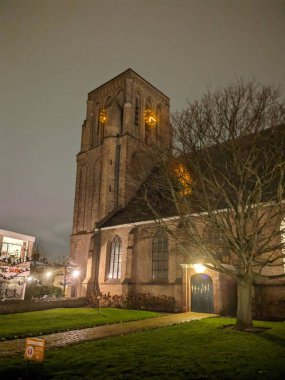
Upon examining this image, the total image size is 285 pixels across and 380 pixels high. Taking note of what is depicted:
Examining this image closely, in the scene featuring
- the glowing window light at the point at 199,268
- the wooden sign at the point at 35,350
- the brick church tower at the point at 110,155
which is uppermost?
the brick church tower at the point at 110,155

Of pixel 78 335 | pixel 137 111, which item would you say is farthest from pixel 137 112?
pixel 78 335

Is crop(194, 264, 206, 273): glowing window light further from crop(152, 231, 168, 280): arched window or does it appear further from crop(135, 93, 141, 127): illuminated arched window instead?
crop(135, 93, 141, 127): illuminated arched window

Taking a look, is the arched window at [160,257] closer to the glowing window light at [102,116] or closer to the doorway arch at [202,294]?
the doorway arch at [202,294]

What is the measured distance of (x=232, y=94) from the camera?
43.1 feet

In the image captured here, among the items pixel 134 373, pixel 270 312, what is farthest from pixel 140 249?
pixel 134 373

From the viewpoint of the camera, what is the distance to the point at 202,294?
2000cm

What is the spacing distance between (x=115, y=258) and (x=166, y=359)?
20.3 metres

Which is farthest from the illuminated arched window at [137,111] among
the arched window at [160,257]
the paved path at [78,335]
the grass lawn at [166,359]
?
the grass lawn at [166,359]

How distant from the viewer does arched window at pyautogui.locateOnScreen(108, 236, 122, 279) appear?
27.1 m

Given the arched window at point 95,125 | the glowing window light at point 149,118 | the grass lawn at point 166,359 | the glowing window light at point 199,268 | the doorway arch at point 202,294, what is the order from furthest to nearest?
the glowing window light at point 149,118, the arched window at point 95,125, the glowing window light at point 199,268, the doorway arch at point 202,294, the grass lawn at point 166,359

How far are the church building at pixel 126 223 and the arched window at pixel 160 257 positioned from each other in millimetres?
80

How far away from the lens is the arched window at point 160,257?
2427 cm

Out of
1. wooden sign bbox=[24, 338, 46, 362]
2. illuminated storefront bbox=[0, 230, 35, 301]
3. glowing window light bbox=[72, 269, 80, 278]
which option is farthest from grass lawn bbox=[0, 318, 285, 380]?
illuminated storefront bbox=[0, 230, 35, 301]

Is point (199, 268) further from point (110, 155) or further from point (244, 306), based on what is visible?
point (110, 155)
